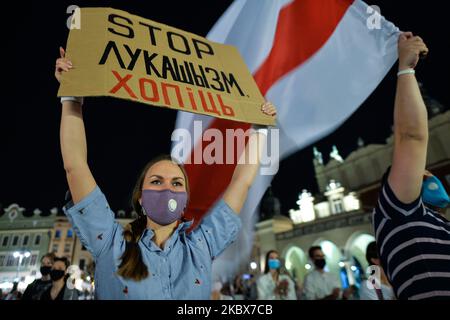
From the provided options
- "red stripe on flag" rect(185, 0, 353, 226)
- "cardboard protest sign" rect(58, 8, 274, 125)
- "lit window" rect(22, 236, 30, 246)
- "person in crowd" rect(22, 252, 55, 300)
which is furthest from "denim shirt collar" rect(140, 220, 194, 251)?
"lit window" rect(22, 236, 30, 246)

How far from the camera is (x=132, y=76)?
2051 mm

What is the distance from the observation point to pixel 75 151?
5.76 ft

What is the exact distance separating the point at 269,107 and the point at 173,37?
1.11 meters

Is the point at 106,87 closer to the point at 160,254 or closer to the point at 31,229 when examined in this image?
the point at 160,254

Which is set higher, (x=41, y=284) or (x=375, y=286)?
(x=41, y=284)

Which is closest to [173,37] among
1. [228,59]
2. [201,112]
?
[228,59]

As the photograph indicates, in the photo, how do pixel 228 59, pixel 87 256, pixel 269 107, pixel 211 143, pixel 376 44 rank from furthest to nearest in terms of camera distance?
pixel 87 256 → pixel 211 143 → pixel 376 44 → pixel 228 59 → pixel 269 107

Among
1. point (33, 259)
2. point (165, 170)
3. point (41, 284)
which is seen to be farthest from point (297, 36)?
point (33, 259)

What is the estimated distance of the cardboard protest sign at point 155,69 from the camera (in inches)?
77.0

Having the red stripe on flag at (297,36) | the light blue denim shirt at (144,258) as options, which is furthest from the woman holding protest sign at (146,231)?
the red stripe on flag at (297,36)

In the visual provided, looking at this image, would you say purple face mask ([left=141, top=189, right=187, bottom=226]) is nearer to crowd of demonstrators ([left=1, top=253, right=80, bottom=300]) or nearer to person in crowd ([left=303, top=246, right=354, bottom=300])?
crowd of demonstrators ([left=1, top=253, right=80, bottom=300])

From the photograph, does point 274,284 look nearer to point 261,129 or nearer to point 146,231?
point 261,129

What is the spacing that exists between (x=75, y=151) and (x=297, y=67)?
132 inches
